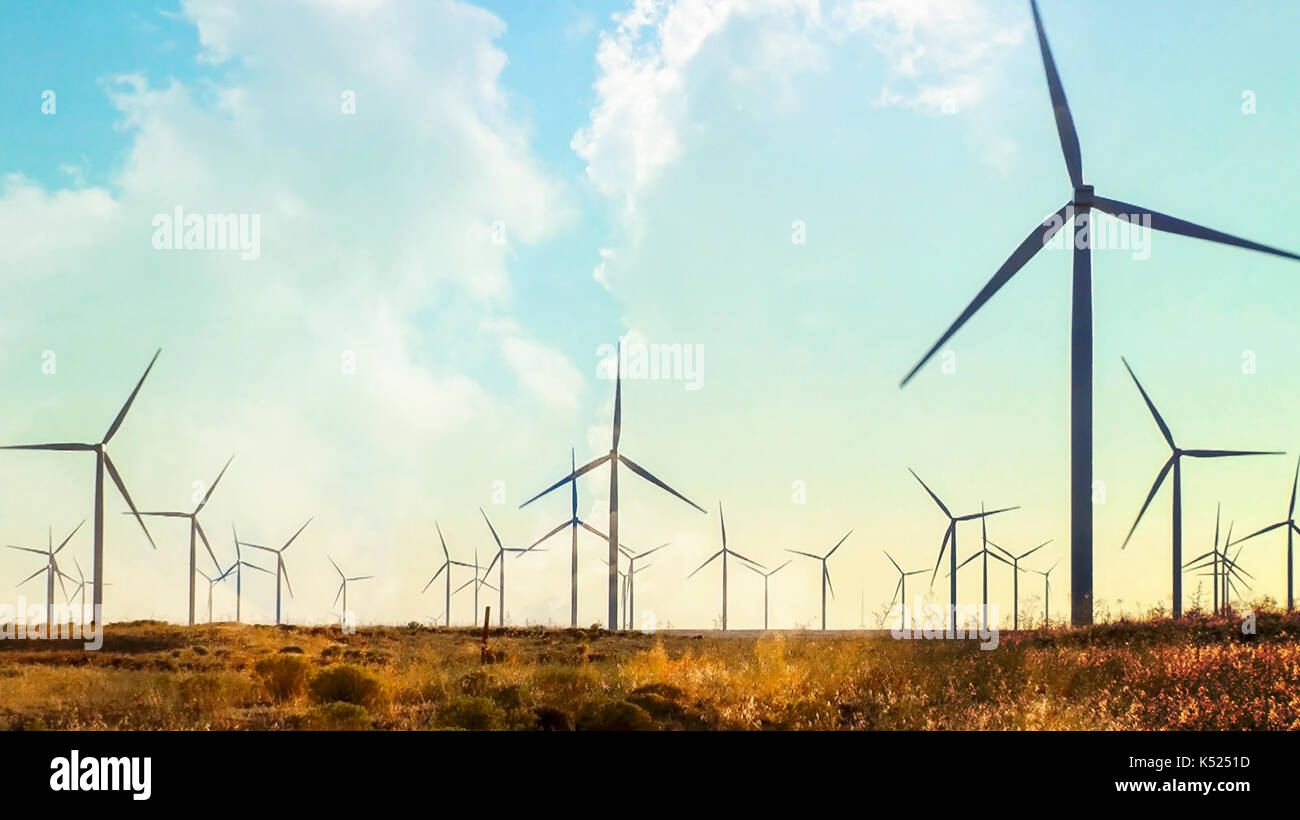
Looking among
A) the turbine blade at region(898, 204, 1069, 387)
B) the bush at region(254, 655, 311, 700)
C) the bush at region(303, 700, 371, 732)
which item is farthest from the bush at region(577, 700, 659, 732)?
the turbine blade at region(898, 204, 1069, 387)

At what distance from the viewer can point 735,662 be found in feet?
88.7

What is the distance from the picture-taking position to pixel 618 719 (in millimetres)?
17219

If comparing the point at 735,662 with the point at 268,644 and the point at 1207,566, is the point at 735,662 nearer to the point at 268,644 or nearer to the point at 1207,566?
the point at 268,644

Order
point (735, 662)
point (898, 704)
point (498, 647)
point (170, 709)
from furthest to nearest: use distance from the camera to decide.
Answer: point (498, 647)
point (735, 662)
point (170, 709)
point (898, 704)

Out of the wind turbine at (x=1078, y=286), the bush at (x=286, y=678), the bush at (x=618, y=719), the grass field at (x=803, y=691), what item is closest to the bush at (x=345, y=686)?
A: the grass field at (x=803, y=691)

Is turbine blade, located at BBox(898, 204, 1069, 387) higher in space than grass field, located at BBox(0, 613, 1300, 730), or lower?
higher

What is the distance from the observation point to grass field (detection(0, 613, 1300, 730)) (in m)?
17.2

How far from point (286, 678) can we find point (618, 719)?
10509mm

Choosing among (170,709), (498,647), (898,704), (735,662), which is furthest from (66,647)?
(898,704)

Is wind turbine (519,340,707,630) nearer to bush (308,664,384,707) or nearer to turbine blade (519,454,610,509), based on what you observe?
turbine blade (519,454,610,509)

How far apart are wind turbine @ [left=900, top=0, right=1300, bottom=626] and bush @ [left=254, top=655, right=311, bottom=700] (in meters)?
20.1

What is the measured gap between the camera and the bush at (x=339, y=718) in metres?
17.7
